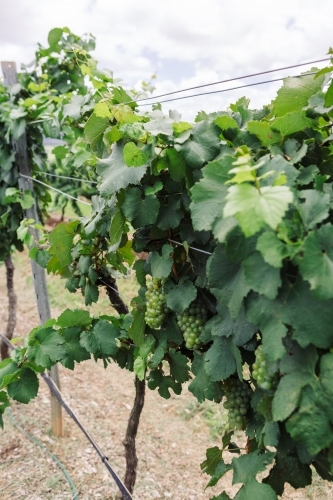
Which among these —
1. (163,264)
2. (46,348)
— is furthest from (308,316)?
(46,348)

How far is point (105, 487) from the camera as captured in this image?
317 centimetres

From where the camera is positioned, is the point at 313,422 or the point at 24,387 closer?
the point at 313,422

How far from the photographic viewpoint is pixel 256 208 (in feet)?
2.64

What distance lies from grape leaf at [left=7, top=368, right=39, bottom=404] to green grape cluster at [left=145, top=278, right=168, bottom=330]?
74 cm

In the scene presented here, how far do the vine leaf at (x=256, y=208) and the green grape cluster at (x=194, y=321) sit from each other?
27.0 inches

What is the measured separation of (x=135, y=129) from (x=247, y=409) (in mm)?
918

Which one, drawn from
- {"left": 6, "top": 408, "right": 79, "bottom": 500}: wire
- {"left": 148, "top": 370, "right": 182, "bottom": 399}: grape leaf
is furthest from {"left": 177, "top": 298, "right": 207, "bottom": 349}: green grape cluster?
{"left": 6, "top": 408, "right": 79, "bottom": 500}: wire

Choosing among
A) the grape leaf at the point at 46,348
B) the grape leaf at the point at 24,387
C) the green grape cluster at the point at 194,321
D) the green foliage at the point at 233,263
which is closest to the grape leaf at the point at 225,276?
the green foliage at the point at 233,263

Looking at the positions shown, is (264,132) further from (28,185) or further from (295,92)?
(28,185)

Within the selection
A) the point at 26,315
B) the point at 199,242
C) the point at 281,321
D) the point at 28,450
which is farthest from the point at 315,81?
the point at 26,315

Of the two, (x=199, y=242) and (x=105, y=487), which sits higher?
(x=199, y=242)

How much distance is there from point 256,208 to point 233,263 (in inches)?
12.2

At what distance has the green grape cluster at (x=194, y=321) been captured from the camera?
1.44 metres

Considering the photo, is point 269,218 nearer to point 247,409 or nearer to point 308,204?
point 308,204
